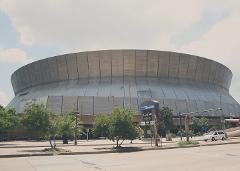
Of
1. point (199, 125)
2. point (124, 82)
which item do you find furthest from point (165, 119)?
point (124, 82)

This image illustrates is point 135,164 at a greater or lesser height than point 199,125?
lesser

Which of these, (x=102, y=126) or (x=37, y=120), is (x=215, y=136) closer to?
(x=102, y=126)

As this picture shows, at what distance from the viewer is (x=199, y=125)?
273 feet

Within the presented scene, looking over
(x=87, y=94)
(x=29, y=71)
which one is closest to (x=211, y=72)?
(x=87, y=94)

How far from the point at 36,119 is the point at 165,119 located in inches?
1819

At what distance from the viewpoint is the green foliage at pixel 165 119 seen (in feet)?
250

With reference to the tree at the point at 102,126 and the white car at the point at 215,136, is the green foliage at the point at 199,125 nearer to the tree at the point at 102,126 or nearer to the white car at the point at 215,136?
the white car at the point at 215,136

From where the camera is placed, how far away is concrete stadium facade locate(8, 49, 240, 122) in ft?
280

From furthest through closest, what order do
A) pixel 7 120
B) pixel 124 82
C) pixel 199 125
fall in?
pixel 124 82 < pixel 199 125 < pixel 7 120

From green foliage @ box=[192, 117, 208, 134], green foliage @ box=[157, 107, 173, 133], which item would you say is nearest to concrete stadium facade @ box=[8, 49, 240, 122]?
green foliage @ box=[192, 117, 208, 134]

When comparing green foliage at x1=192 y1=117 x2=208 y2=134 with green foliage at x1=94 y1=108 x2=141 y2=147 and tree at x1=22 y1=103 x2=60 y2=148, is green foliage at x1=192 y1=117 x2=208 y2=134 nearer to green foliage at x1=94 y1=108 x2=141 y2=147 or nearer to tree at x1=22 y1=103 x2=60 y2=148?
green foliage at x1=94 y1=108 x2=141 y2=147

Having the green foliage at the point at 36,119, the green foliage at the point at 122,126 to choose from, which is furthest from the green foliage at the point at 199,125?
the green foliage at the point at 36,119

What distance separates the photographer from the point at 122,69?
91.8m

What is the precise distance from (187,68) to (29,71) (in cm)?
4552
